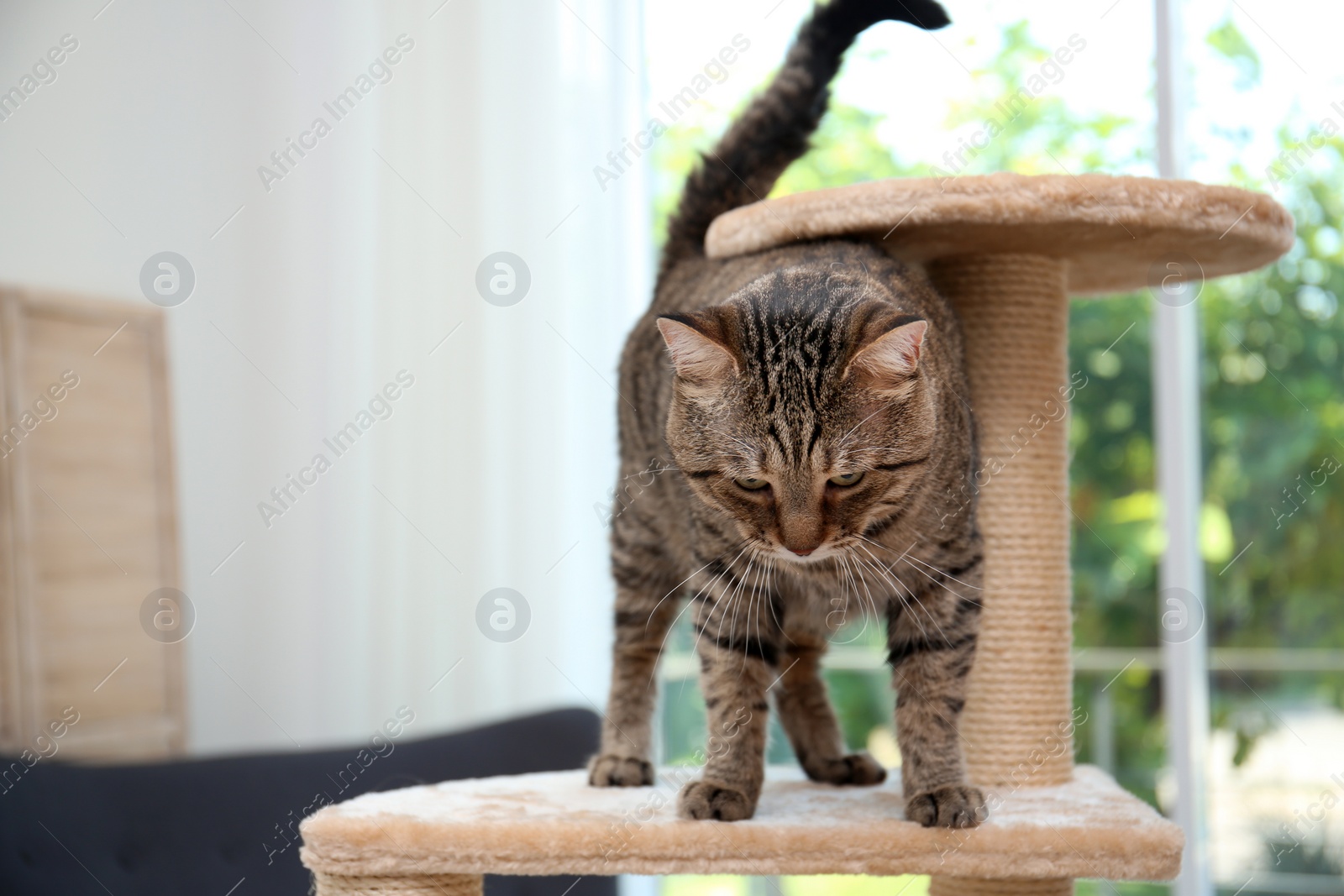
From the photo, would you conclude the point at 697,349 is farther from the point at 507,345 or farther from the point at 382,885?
the point at 507,345

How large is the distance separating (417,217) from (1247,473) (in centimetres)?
203

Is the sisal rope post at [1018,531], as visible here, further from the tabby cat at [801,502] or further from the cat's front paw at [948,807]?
the cat's front paw at [948,807]

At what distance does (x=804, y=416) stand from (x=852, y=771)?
544 mm

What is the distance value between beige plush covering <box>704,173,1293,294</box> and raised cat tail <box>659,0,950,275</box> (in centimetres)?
18

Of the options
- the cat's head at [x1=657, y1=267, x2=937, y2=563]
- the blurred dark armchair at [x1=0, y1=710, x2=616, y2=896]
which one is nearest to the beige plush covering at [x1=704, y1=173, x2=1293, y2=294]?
the cat's head at [x1=657, y1=267, x2=937, y2=563]

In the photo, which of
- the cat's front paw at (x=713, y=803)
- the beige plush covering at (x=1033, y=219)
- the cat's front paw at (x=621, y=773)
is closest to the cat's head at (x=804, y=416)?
the beige plush covering at (x=1033, y=219)

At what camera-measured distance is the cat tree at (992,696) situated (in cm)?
102

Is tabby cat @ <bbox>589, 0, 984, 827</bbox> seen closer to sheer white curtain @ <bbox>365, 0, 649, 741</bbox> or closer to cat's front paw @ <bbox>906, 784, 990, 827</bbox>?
cat's front paw @ <bbox>906, 784, 990, 827</bbox>

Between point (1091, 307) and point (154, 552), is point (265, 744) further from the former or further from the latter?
point (1091, 307)

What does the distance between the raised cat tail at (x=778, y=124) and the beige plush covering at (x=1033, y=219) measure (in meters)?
0.18

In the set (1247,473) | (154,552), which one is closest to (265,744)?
(154,552)

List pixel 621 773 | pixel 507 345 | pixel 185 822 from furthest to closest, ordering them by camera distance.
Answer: pixel 507 345
pixel 185 822
pixel 621 773

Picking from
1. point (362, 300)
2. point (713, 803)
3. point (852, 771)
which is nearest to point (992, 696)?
point (852, 771)

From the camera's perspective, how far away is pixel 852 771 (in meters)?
1.34
